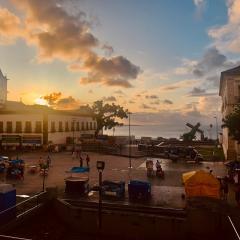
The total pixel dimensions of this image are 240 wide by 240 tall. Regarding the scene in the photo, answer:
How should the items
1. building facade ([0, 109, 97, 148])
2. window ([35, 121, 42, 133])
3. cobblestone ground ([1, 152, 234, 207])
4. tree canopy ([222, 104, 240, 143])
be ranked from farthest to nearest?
window ([35, 121, 42, 133]) < building facade ([0, 109, 97, 148]) < tree canopy ([222, 104, 240, 143]) < cobblestone ground ([1, 152, 234, 207])

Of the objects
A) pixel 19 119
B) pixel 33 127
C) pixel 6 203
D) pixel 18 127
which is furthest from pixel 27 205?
pixel 19 119

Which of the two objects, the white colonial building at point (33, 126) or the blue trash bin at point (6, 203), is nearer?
the blue trash bin at point (6, 203)

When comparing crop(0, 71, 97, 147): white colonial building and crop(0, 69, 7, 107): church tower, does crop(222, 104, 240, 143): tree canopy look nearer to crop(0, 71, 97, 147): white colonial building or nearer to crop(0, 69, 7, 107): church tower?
crop(0, 71, 97, 147): white colonial building

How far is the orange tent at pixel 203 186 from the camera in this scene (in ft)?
65.7

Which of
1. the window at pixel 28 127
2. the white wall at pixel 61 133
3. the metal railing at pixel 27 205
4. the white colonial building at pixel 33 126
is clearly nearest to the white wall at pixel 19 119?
the white colonial building at pixel 33 126

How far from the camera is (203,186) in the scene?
20125mm

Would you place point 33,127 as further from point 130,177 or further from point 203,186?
point 203,186

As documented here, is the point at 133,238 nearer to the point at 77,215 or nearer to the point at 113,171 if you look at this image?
the point at 77,215

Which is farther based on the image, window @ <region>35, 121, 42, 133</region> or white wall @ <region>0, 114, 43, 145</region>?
white wall @ <region>0, 114, 43, 145</region>

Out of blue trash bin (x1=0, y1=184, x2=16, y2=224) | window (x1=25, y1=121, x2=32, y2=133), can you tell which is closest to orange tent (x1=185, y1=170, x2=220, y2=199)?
blue trash bin (x1=0, y1=184, x2=16, y2=224)

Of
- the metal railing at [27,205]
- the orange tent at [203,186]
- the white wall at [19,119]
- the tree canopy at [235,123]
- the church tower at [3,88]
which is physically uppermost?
the church tower at [3,88]

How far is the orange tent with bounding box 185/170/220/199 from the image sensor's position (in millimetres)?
20016

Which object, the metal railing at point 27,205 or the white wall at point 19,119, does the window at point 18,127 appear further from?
the metal railing at point 27,205

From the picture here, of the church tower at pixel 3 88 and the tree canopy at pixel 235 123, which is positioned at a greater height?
the church tower at pixel 3 88
